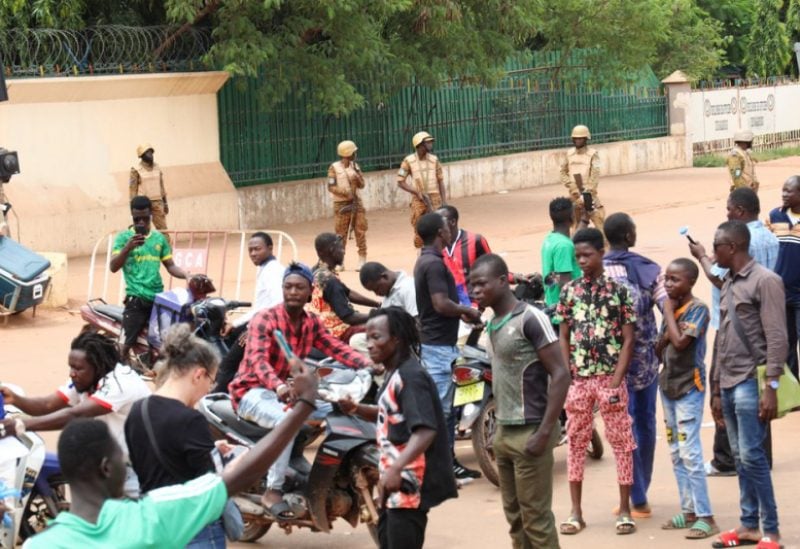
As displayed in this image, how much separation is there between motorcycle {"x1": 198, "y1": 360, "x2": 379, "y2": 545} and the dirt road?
517mm

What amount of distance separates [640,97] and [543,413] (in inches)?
1125

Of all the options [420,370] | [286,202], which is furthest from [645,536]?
[286,202]

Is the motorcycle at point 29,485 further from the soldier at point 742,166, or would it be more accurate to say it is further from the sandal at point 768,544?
the soldier at point 742,166

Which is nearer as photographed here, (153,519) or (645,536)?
(153,519)

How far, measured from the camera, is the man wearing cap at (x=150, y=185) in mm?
17000

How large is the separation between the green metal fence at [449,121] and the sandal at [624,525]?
15427 mm

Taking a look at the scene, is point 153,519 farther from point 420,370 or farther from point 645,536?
point 645,536

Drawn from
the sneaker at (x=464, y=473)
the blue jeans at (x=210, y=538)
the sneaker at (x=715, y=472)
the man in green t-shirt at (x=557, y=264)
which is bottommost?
the sneaker at (x=715, y=472)

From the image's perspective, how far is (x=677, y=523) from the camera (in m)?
7.14

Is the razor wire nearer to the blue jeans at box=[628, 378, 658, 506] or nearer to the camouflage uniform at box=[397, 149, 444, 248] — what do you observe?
the camouflage uniform at box=[397, 149, 444, 248]

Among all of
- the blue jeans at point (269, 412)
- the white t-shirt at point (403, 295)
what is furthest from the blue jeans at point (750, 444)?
the white t-shirt at point (403, 295)

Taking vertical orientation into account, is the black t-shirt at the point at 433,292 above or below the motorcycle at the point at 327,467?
above

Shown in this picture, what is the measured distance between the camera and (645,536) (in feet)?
23.2

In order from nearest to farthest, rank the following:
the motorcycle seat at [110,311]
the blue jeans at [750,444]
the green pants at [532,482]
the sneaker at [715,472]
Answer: the green pants at [532,482] < the blue jeans at [750,444] < the sneaker at [715,472] < the motorcycle seat at [110,311]
